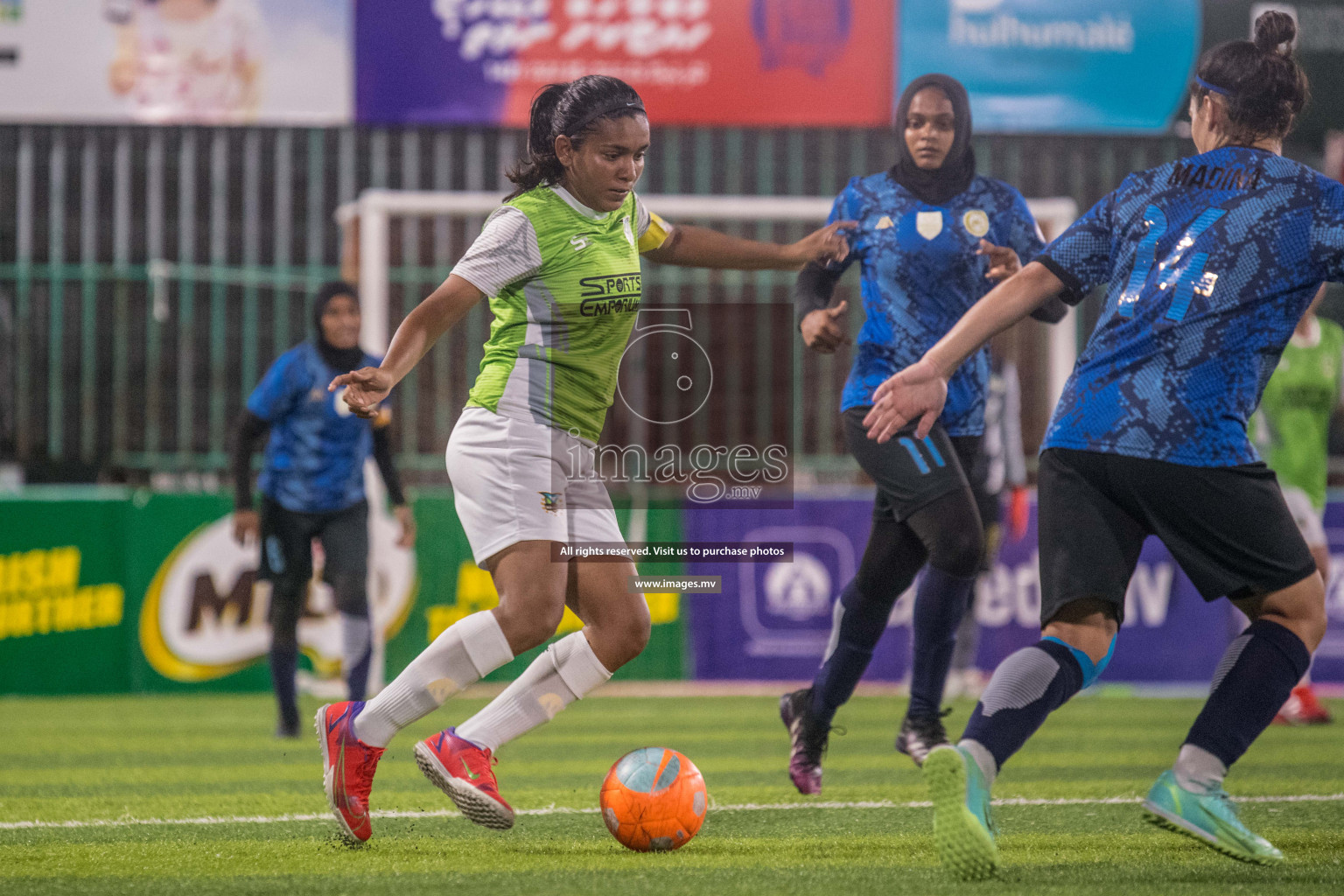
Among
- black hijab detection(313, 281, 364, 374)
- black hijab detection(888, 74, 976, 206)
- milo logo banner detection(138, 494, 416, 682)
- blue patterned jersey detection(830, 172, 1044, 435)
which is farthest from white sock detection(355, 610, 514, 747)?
milo logo banner detection(138, 494, 416, 682)

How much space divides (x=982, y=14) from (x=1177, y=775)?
31.0 ft

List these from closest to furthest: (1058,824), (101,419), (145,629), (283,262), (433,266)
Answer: (1058,824), (145,629), (433,266), (101,419), (283,262)

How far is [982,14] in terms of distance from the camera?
1218cm

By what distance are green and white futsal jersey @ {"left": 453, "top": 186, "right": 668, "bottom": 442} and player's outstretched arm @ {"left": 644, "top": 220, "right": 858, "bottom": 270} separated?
453 millimetres

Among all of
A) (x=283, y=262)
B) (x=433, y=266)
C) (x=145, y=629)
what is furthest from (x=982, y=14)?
(x=145, y=629)

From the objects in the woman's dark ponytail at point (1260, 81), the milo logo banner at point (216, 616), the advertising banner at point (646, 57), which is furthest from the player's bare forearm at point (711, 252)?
the advertising banner at point (646, 57)

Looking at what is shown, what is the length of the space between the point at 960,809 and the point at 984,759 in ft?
0.45

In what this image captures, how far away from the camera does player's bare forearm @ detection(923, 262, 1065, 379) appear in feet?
12.2

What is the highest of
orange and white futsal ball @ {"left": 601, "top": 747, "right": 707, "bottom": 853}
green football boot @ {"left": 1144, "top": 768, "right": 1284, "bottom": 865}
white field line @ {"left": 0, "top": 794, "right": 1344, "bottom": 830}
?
green football boot @ {"left": 1144, "top": 768, "right": 1284, "bottom": 865}

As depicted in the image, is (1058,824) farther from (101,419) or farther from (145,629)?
(101,419)

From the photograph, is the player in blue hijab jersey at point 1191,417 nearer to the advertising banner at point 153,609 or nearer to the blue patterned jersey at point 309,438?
the blue patterned jersey at point 309,438

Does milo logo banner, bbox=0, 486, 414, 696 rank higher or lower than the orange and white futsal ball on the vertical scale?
lower

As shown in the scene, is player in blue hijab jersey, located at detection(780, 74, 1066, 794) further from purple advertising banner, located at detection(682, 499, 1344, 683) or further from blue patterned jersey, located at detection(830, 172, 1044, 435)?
purple advertising banner, located at detection(682, 499, 1344, 683)

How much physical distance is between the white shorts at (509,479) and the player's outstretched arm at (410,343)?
328 mm
